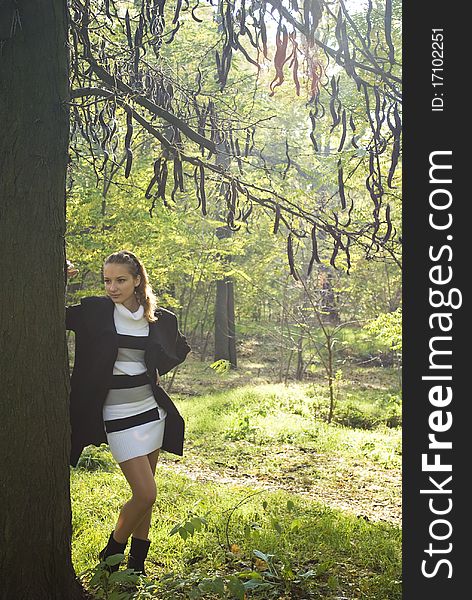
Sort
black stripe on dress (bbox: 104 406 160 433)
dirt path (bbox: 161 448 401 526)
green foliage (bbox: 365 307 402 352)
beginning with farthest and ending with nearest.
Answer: green foliage (bbox: 365 307 402 352)
dirt path (bbox: 161 448 401 526)
black stripe on dress (bbox: 104 406 160 433)

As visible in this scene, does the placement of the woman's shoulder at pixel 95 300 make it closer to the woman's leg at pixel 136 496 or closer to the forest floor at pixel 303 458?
the woman's leg at pixel 136 496

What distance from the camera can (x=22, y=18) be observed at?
2.95m

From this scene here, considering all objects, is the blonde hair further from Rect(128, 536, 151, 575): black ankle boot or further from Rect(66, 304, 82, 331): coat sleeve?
Rect(128, 536, 151, 575): black ankle boot

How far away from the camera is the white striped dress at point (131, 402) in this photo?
3785mm

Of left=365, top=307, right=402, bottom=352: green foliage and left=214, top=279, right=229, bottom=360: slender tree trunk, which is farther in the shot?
left=214, top=279, right=229, bottom=360: slender tree trunk

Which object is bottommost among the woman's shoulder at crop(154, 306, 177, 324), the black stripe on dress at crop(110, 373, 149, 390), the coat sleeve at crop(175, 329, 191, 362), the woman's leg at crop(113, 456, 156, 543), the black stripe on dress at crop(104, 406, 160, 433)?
the woman's leg at crop(113, 456, 156, 543)

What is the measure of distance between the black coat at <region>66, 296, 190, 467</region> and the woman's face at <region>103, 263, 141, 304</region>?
2.4 inches

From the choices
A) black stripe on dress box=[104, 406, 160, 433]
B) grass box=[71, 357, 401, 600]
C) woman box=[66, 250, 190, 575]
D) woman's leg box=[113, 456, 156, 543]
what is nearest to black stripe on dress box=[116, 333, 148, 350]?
woman box=[66, 250, 190, 575]

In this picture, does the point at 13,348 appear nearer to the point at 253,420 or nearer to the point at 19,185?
the point at 19,185

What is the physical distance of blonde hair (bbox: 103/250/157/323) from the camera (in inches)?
159

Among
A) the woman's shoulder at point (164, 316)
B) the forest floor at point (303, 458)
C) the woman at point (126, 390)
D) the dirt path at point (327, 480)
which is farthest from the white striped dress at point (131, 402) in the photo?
the dirt path at point (327, 480)

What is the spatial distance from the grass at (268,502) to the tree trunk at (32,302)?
0.63 m

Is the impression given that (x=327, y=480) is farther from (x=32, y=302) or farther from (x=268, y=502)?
(x=32, y=302)

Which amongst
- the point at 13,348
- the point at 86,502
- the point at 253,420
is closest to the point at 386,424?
the point at 253,420
